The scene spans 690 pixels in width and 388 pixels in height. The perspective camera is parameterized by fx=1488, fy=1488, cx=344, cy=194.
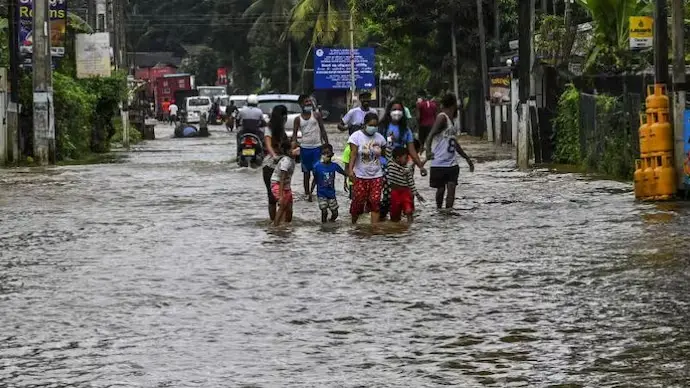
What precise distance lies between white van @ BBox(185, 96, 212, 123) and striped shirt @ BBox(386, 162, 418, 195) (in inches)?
2628

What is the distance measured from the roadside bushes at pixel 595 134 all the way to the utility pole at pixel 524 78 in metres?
0.88

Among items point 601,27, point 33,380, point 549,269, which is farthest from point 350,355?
point 601,27

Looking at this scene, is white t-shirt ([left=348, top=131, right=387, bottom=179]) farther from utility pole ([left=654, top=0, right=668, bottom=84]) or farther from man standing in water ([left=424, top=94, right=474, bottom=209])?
utility pole ([left=654, top=0, right=668, bottom=84])

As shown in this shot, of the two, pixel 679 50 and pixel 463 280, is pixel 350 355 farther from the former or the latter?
pixel 679 50

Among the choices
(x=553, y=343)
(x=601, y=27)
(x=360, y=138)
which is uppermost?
(x=601, y=27)

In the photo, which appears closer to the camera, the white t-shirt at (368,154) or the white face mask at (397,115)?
the white t-shirt at (368,154)

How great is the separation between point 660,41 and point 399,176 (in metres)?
5.05

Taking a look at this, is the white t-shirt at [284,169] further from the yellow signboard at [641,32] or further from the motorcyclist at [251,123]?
the motorcyclist at [251,123]

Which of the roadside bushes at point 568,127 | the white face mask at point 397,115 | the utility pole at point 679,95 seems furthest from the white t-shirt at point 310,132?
the roadside bushes at point 568,127

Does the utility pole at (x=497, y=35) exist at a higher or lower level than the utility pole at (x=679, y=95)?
higher

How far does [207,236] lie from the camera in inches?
665

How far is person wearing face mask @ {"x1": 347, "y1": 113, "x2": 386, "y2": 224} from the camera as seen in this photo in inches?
693

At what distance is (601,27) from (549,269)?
1914 centimetres

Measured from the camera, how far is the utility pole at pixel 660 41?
67.3 feet
